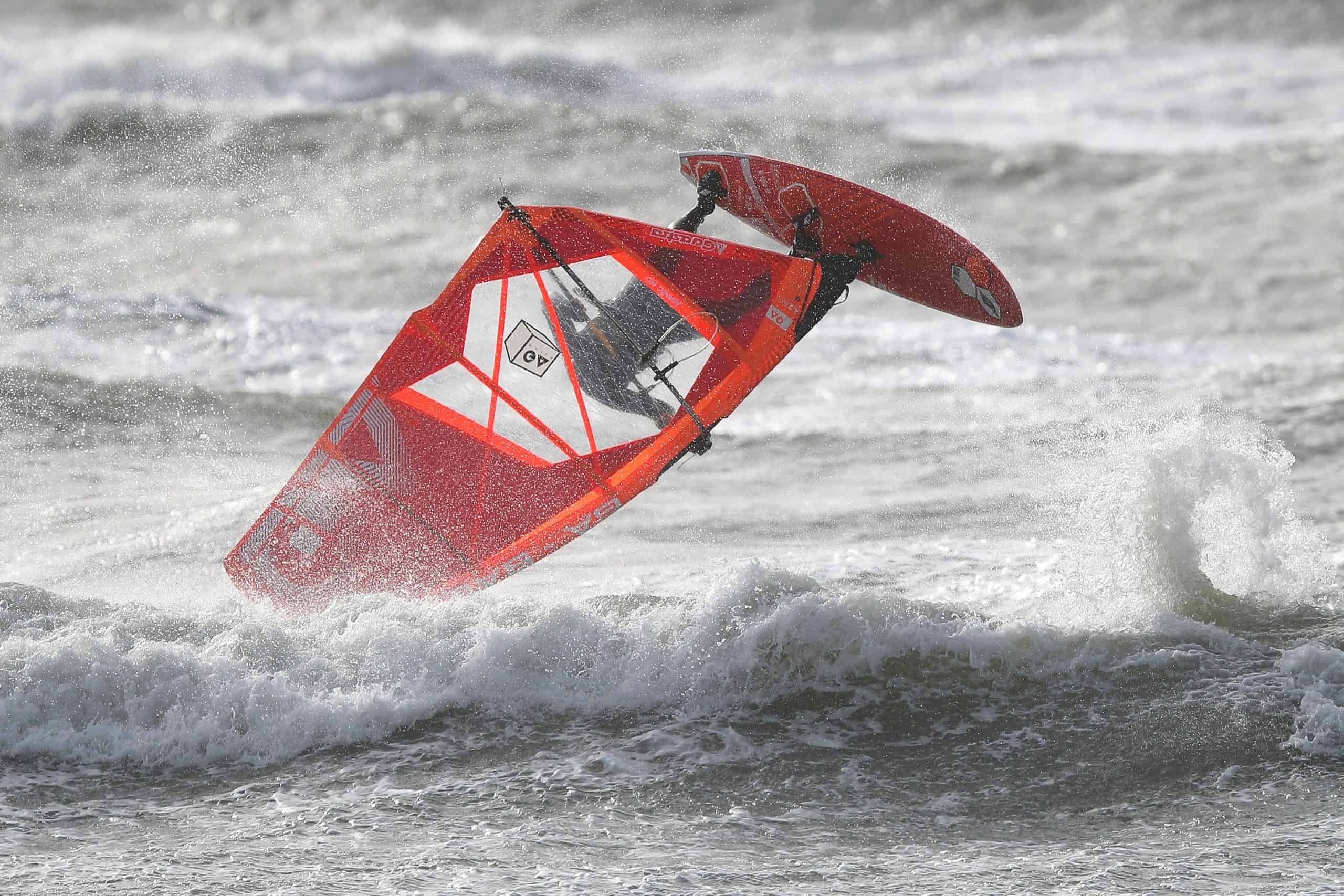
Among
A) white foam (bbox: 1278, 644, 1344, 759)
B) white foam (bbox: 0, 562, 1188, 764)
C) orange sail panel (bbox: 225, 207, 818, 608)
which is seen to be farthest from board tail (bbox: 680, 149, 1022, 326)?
white foam (bbox: 1278, 644, 1344, 759)

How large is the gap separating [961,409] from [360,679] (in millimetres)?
5847

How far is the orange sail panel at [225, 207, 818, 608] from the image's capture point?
22.7ft

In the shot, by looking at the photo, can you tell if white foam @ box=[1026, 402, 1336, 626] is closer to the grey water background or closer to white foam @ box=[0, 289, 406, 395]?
the grey water background

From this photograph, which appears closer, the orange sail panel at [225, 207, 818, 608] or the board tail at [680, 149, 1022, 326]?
the orange sail panel at [225, 207, 818, 608]

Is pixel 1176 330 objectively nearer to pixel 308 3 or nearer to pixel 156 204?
pixel 156 204

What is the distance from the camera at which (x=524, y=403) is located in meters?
7.04

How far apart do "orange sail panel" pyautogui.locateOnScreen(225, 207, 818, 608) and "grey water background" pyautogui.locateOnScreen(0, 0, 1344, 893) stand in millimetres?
341

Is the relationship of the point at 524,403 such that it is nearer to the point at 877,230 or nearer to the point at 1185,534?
the point at 877,230

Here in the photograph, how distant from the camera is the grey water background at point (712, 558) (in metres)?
5.21

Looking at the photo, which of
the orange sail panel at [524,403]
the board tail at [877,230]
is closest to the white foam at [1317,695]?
the board tail at [877,230]

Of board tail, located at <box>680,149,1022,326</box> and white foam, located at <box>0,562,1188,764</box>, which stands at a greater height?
board tail, located at <box>680,149,1022,326</box>

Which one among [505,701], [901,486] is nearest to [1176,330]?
[901,486]

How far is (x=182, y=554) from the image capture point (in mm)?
7762

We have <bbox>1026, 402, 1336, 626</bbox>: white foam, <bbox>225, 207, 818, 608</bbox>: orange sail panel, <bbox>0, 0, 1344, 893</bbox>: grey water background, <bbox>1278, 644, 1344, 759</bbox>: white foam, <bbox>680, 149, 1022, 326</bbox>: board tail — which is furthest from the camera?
<bbox>680, 149, 1022, 326</bbox>: board tail
